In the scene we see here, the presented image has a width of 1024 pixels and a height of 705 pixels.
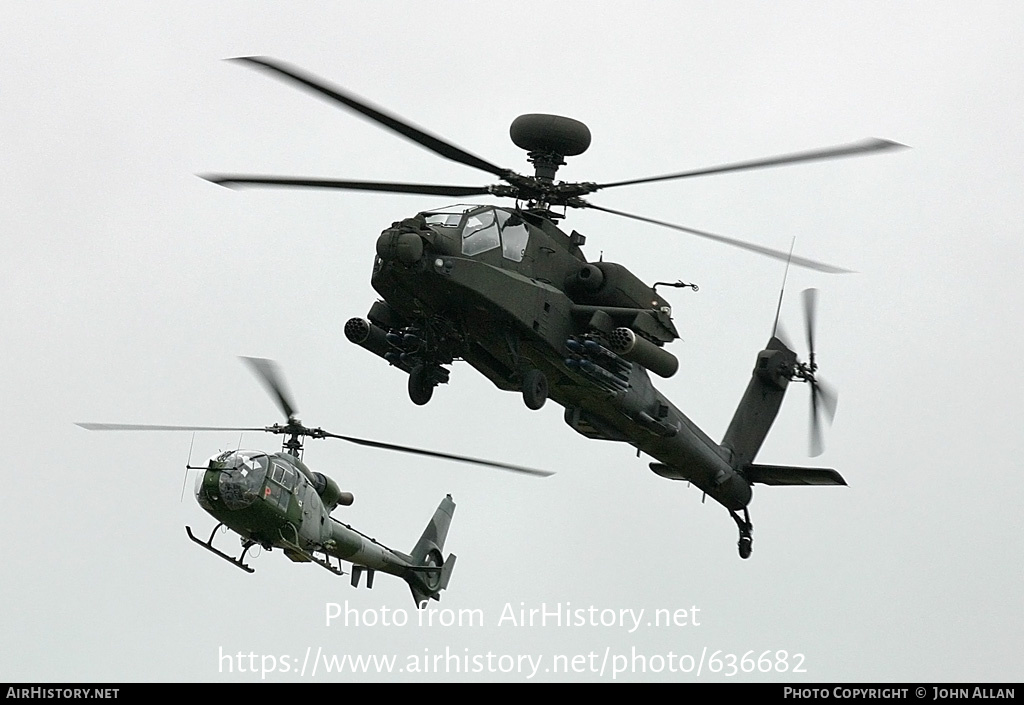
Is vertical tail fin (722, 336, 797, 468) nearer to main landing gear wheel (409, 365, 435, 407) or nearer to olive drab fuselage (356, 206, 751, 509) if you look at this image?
olive drab fuselage (356, 206, 751, 509)

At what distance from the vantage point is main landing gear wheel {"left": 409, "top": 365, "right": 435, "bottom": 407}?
22531 millimetres

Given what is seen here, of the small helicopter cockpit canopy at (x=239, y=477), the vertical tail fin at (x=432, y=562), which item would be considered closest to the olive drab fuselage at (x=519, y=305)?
the small helicopter cockpit canopy at (x=239, y=477)

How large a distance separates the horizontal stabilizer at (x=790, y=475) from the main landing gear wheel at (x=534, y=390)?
6.97 m

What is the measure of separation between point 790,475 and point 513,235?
27.5ft

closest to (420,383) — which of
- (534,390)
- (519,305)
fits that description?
(534,390)

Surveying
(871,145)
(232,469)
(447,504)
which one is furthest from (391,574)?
(871,145)

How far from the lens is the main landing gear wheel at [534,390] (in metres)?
21.8

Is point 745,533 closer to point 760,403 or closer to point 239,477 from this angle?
point 760,403

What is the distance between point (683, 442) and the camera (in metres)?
26.0

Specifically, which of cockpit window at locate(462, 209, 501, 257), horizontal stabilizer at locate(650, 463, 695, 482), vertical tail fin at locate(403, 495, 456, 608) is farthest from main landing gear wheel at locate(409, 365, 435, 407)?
vertical tail fin at locate(403, 495, 456, 608)

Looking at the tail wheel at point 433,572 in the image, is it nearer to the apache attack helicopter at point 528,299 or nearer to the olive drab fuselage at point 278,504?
the olive drab fuselage at point 278,504

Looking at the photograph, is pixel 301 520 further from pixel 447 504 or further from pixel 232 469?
pixel 447 504

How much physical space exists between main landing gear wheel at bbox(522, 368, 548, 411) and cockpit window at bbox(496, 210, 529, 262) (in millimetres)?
1847

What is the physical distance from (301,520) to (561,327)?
8197mm
